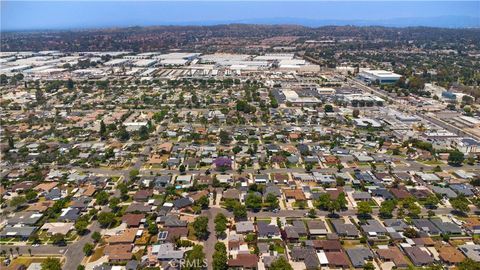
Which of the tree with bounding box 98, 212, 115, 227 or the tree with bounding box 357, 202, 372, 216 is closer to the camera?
the tree with bounding box 98, 212, 115, 227

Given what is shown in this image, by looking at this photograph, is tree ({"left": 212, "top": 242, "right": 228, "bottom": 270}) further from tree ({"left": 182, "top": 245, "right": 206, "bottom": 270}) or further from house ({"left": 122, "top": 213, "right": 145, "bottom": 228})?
house ({"left": 122, "top": 213, "right": 145, "bottom": 228})

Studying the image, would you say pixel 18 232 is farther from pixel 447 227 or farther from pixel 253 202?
pixel 447 227

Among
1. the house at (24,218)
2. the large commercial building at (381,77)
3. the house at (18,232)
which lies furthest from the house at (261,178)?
the large commercial building at (381,77)

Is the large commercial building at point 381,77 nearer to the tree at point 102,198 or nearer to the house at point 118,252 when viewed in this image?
the tree at point 102,198

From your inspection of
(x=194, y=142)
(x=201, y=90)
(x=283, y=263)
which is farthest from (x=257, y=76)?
(x=283, y=263)

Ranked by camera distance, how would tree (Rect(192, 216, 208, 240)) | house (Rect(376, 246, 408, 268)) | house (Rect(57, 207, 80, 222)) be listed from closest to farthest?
1. house (Rect(376, 246, 408, 268))
2. tree (Rect(192, 216, 208, 240))
3. house (Rect(57, 207, 80, 222))

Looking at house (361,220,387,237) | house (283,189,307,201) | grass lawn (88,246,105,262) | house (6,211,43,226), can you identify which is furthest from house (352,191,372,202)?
house (6,211,43,226)

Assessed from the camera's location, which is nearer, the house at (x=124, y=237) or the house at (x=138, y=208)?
the house at (x=124, y=237)

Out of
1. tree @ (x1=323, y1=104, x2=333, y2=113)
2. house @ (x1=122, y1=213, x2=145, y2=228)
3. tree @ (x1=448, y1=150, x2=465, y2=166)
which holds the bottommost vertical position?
house @ (x1=122, y1=213, x2=145, y2=228)
